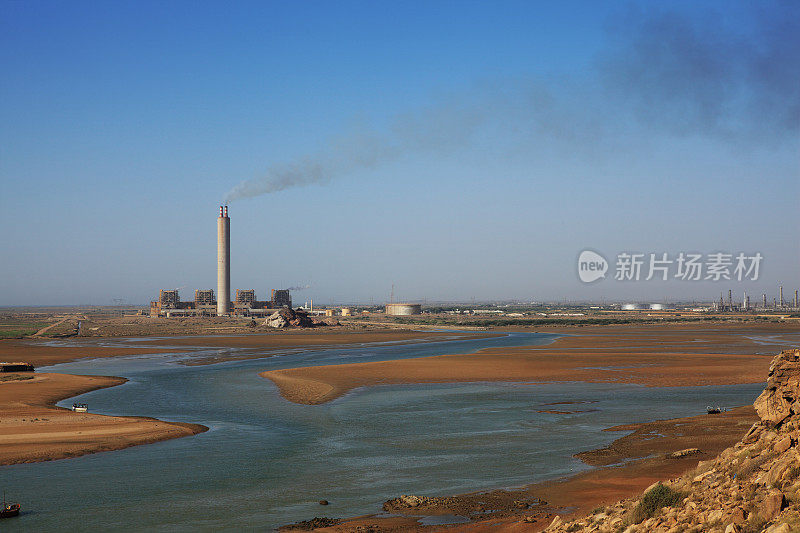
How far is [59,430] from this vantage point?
108ft

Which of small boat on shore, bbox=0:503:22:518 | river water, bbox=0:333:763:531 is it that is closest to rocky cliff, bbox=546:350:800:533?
river water, bbox=0:333:763:531

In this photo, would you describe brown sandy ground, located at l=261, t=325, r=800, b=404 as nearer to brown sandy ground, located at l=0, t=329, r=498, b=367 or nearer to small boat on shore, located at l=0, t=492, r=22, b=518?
brown sandy ground, located at l=0, t=329, r=498, b=367

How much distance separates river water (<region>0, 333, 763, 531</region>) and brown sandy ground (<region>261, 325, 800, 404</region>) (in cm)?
327

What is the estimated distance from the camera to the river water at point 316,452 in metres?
21.3

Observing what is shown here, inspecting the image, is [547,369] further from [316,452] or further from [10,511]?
[10,511]

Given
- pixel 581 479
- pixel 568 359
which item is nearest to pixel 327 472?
pixel 581 479

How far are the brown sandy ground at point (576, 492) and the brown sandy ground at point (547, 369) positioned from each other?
22171 millimetres

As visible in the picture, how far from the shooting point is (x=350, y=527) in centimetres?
1852

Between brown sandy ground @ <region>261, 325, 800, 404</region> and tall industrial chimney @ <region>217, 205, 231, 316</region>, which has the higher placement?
tall industrial chimney @ <region>217, 205, 231, 316</region>

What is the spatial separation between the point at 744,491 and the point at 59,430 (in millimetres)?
30622

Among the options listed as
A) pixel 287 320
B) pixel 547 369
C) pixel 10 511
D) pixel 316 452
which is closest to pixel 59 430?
pixel 10 511

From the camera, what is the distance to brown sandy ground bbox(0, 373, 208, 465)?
93.9 feet

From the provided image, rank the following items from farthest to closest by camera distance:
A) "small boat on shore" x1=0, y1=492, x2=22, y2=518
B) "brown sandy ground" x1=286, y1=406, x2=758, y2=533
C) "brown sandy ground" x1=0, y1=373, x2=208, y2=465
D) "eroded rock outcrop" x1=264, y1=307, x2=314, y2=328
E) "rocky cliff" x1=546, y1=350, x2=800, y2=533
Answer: "eroded rock outcrop" x1=264, y1=307, x2=314, y2=328
"brown sandy ground" x1=0, y1=373, x2=208, y2=465
"small boat on shore" x1=0, y1=492, x2=22, y2=518
"brown sandy ground" x1=286, y1=406, x2=758, y2=533
"rocky cliff" x1=546, y1=350, x2=800, y2=533

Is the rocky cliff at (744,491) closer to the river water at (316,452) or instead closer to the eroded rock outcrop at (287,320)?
the river water at (316,452)
